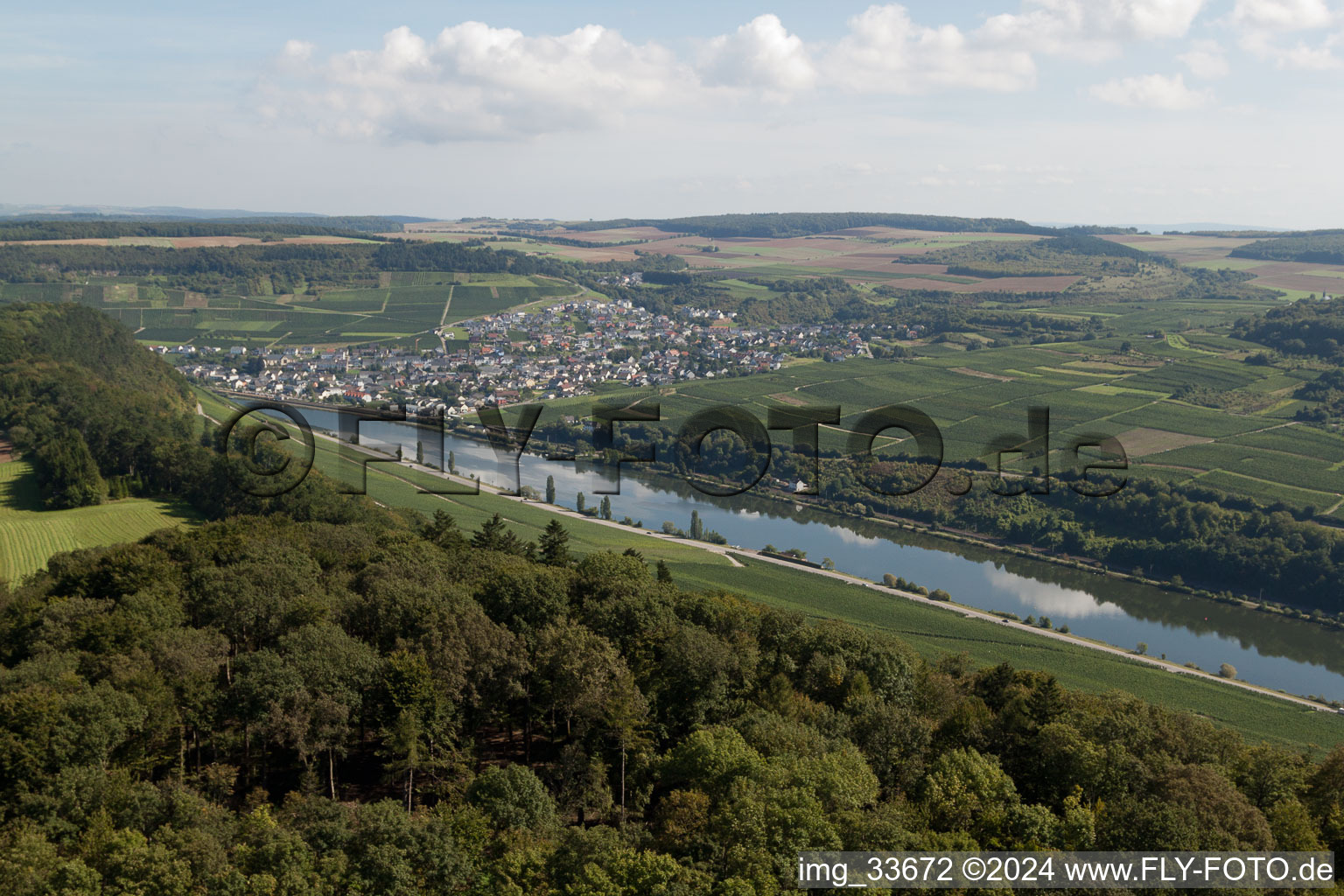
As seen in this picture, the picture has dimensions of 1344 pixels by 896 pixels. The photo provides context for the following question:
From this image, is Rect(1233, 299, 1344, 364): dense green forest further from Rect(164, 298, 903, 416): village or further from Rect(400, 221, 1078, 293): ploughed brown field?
Rect(400, 221, 1078, 293): ploughed brown field

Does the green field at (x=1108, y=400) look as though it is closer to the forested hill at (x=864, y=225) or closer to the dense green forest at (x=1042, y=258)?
the dense green forest at (x=1042, y=258)

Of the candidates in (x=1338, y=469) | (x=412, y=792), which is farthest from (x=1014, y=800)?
(x=1338, y=469)

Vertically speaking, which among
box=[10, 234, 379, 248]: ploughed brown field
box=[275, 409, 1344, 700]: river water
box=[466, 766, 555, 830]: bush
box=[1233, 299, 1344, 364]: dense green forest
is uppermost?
box=[10, 234, 379, 248]: ploughed brown field

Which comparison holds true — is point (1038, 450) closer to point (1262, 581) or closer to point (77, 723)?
point (1262, 581)

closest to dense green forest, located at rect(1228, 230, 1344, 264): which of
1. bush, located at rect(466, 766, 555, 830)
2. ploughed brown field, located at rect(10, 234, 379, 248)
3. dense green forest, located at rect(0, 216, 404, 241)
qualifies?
ploughed brown field, located at rect(10, 234, 379, 248)

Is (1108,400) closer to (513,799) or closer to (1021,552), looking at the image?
(1021,552)

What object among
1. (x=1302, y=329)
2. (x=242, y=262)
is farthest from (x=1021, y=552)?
(x=242, y=262)

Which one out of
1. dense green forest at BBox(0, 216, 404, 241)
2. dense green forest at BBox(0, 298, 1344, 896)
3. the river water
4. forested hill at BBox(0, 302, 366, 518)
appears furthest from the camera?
dense green forest at BBox(0, 216, 404, 241)
